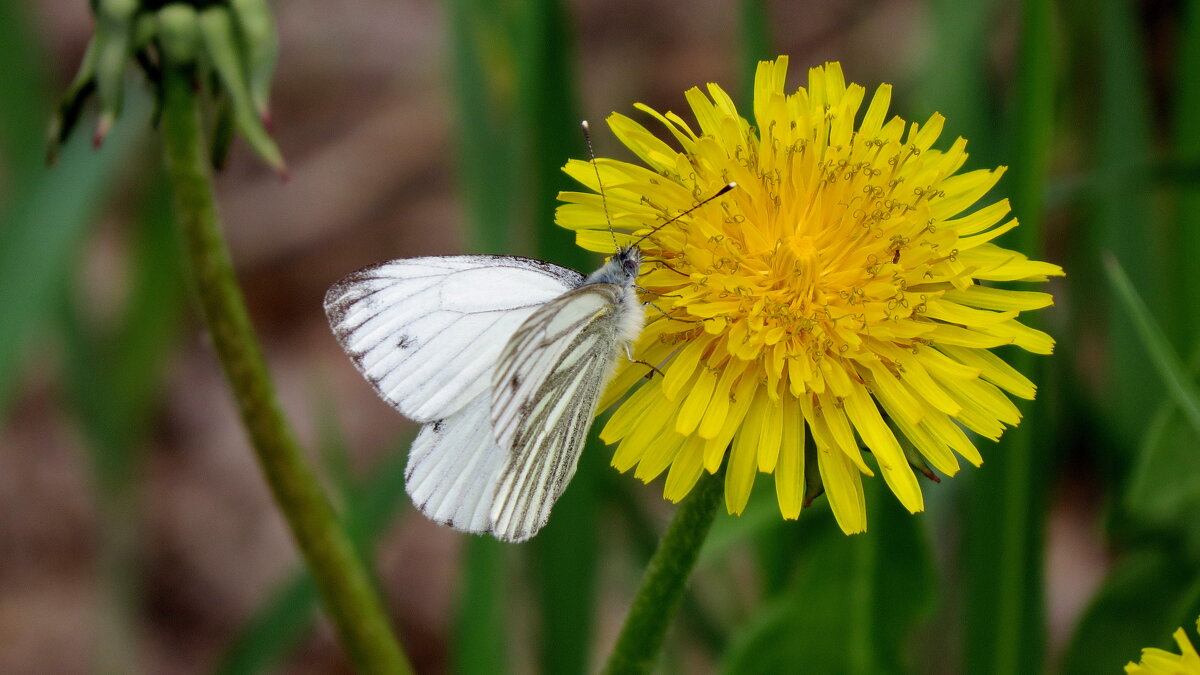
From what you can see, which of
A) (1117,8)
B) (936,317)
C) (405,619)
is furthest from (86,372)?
(1117,8)

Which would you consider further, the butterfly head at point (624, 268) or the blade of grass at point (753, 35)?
the blade of grass at point (753, 35)

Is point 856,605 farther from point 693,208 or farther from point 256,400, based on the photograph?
point 256,400

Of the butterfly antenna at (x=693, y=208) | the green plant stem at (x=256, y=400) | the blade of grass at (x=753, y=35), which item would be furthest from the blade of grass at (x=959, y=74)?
the green plant stem at (x=256, y=400)

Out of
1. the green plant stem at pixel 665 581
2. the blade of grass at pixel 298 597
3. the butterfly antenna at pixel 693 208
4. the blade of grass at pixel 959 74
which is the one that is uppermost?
the blade of grass at pixel 959 74

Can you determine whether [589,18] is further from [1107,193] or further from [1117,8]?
[1107,193]

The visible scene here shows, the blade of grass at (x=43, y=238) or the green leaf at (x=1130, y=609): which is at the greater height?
the blade of grass at (x=43, y=238)

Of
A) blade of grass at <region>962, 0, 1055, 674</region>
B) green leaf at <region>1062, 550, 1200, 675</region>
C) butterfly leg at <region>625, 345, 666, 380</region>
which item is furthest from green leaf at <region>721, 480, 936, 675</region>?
butterfly leg at <region>625, 345, 666, 380</region>

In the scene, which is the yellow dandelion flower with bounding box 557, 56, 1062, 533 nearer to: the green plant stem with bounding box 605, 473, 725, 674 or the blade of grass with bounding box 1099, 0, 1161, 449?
the green plant stem with bounding box 605, 473, 725, 674

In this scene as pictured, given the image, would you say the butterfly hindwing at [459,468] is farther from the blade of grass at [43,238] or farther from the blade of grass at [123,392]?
the blade of grass at [123,392]
